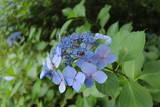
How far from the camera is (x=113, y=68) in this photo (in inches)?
32.9

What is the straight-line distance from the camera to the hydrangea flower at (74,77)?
69 cm

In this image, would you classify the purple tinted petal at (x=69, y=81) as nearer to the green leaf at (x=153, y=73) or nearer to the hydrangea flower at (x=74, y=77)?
the hydrangea flower at (x=74, y=77)

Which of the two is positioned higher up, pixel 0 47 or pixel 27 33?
pixel 27 33

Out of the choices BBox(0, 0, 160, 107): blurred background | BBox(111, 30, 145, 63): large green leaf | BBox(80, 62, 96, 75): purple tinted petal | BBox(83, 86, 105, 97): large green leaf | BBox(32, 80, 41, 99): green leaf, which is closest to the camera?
BBox(80, 62, 96, 75): purple tinted petal

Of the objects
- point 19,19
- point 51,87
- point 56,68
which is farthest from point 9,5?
point 56,68

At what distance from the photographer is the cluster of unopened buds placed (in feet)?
2.26

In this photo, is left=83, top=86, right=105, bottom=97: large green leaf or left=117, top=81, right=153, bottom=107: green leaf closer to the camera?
left=117, top=81, right=153, bottom=107: green leaf

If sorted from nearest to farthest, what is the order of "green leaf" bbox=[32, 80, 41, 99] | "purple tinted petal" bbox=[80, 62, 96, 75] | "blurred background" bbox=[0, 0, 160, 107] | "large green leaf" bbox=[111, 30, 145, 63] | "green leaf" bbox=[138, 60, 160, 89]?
"purple tinted petal" bbox=[80, 62, 96, 75] < "large green leaf" bbox=[111, 30, 145, 63] < "green leaf" bbox=[138, 60, 160, 89] < "green leaf" bbox=[32, 80, 41, 99] < "blurred background" bbox=[0, 0, 160, 107]

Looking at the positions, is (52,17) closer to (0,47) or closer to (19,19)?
(19,19)

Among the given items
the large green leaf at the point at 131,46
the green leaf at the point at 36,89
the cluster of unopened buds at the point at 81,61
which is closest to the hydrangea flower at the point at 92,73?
the cluster of unopened buds at the point at 81,61

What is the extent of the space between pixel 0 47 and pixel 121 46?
1.76 m

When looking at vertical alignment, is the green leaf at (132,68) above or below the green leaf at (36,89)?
above

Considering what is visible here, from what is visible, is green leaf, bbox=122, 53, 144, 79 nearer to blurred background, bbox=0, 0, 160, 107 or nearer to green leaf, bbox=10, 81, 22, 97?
blurred background, bbox=0, 0, 160, 107

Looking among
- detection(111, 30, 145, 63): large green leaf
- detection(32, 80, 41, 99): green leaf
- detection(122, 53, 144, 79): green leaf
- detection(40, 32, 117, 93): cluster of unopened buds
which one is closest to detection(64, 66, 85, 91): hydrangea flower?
detection(40, 32, 117, 93): cluster of unopened buds
